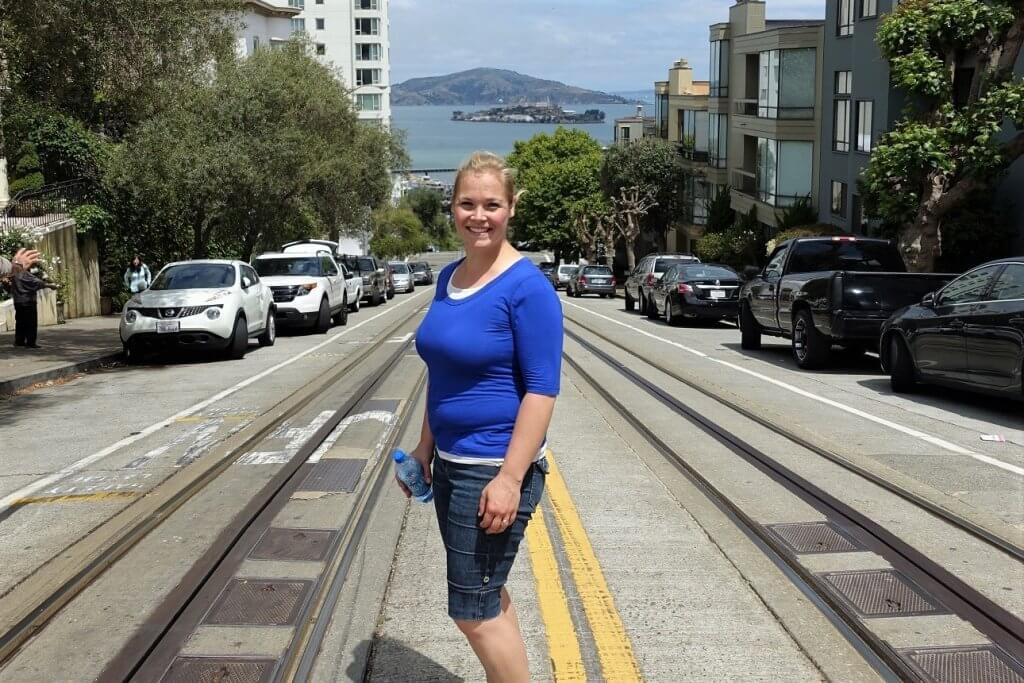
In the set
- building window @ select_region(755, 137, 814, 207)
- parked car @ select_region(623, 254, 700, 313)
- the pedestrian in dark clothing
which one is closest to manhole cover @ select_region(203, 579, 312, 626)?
the pedestrian in dark clothing

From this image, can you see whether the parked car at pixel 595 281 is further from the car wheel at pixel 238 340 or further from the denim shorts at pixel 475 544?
the denim shorts at pixel 475 544

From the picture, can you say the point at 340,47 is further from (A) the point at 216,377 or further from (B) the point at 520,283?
(B) the point at 520,283

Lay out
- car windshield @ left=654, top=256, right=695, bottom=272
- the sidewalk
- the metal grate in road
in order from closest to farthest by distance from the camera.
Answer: the metal grate in road → the sidewalk → car windshield @ left=654, top=256, right=695, bottom=272

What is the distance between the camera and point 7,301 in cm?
2316

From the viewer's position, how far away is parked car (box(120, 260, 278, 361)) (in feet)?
57.1

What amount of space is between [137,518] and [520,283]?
4.62m

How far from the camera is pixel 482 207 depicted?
3.67 m

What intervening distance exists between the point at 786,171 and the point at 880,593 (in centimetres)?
4113

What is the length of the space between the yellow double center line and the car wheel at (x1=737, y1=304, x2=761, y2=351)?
489 inches

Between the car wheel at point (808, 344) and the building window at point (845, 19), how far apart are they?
2601cm

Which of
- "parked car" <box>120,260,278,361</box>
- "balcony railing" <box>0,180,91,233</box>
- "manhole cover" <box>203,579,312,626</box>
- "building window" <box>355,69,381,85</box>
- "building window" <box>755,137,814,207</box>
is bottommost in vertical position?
"manhole cover" <box>203,579,312,626</box>

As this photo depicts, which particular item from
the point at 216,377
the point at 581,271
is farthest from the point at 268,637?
the point at 581,271

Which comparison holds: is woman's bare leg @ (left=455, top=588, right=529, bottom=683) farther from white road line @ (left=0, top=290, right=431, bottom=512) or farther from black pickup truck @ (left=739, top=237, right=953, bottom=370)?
black pickup truck @ (left=739, top=237, right=953, bottom=370)

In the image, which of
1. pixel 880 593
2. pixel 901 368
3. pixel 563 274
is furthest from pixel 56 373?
pixel 563 274
